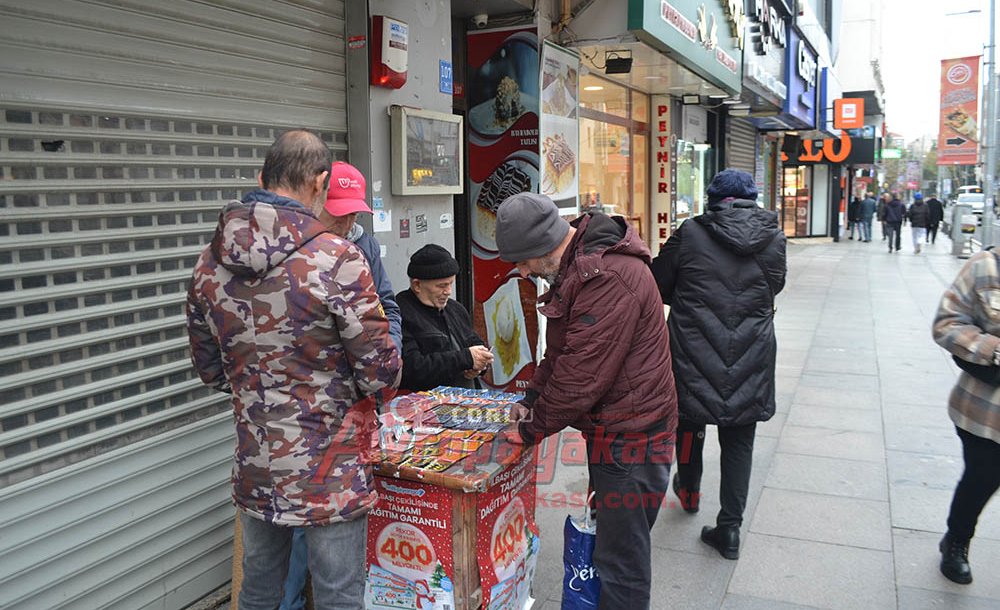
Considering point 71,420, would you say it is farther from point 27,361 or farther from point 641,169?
point 641,169

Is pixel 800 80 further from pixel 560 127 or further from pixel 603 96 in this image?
pixel 560 127

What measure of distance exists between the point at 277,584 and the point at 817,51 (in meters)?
22.7

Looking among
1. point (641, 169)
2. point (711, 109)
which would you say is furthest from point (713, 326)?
point (711, 109)

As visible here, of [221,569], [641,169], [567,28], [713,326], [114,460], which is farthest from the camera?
[641,169]

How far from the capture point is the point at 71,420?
2.98m

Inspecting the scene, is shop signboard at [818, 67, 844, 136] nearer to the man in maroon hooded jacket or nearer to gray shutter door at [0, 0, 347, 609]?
Answer: the man in maroon hooded jacket

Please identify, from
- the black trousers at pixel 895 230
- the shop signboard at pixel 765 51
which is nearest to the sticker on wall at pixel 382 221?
the shop signboard at pixel 765 51

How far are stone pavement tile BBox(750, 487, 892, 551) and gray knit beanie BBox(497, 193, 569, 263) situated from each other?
101 inches

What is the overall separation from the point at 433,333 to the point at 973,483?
8.75 feet

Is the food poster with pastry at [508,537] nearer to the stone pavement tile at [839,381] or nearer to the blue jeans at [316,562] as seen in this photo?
the blue jeans at [316,562]

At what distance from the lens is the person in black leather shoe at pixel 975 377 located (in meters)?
3.48

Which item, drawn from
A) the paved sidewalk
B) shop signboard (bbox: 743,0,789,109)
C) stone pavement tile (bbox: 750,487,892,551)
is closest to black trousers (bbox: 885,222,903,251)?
shop signboard (bbox: 743,0,789,109)

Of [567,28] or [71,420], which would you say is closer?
[71,420]

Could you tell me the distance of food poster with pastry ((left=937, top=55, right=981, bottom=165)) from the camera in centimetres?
2288
